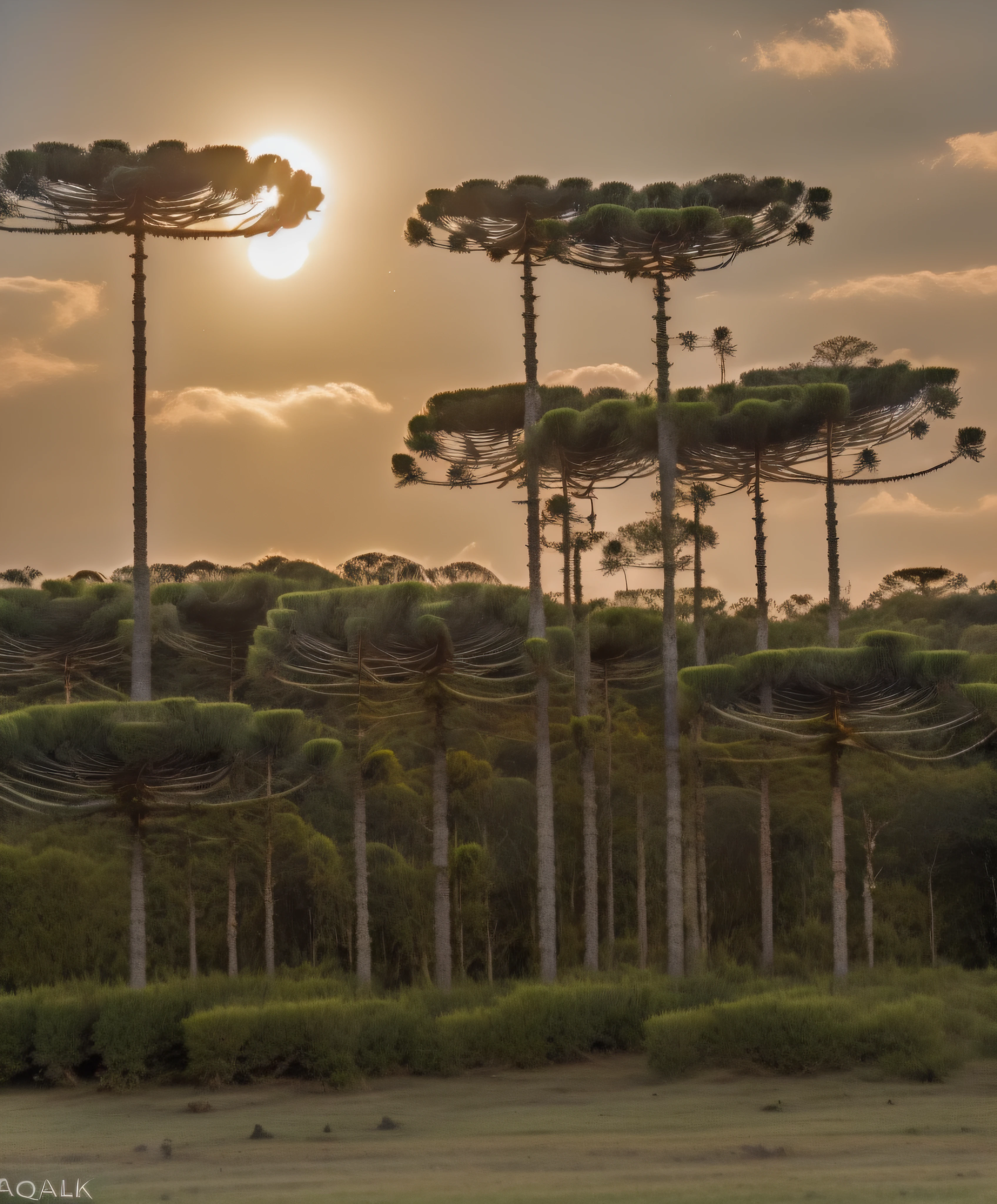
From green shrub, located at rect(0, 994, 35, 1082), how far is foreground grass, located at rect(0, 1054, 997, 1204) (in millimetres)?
856

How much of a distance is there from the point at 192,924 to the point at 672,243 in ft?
54.7

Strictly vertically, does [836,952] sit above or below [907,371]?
below

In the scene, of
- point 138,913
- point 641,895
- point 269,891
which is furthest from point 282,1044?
point 641,895

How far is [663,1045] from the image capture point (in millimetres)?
19062

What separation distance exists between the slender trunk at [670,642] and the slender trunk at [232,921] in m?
8.23

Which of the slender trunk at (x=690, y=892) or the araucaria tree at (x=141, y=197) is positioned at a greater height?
the araucaria tree at (x=141, y=197)

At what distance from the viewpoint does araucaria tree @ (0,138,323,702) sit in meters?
26.8

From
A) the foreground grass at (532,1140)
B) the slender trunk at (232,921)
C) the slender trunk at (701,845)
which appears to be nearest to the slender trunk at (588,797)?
the slender trunk at (701,845)

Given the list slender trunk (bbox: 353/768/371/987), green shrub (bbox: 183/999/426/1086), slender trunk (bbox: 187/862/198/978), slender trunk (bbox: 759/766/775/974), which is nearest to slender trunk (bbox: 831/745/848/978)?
slender trunk (bbox: 759/766/775/974)

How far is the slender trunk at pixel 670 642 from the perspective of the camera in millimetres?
25250

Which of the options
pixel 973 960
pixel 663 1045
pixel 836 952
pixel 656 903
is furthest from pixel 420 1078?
pixel 973 960

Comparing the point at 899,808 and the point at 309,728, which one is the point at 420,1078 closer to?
the point at 309,728

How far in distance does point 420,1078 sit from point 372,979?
788 centimetres

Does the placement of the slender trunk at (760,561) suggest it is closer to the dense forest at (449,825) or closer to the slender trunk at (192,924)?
the dense forest at (449,825)
